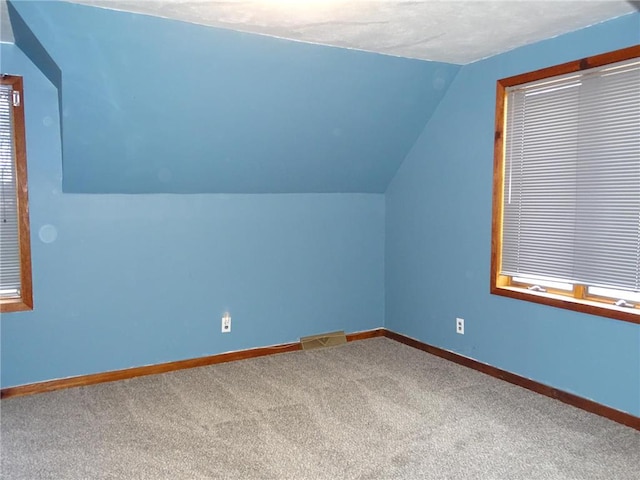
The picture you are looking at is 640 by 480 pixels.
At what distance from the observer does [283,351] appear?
13.4ft

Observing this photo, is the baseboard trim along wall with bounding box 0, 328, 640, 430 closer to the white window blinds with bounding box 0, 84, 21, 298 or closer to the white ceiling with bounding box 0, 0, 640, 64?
the white window blinds with bounding box 0, 84, 21, 298

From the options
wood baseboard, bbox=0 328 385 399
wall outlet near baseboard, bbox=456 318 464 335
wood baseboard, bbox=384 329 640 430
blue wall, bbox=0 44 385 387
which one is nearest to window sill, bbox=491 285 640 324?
wall outlet near baseboard, bbox=456 318 464 335

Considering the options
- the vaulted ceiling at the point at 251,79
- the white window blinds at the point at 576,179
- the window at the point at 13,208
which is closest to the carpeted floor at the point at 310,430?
the window at the point at 13,208

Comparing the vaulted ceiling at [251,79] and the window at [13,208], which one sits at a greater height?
the vaulted ceiling at [251,79]

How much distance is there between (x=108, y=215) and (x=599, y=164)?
9.89 ft

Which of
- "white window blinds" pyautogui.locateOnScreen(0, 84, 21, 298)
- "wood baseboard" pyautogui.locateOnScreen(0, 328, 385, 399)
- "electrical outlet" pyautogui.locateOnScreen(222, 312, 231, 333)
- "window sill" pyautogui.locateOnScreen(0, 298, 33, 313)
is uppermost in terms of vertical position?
"white window blinds" pyautogui.locateOnScreen(0, 84, 21, 298)

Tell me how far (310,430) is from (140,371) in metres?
1.44

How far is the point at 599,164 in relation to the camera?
9.34ft

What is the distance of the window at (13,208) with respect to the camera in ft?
10.2

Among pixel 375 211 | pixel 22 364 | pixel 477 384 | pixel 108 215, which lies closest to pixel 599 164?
pixel 477 384

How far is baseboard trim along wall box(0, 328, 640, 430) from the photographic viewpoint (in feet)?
9.47

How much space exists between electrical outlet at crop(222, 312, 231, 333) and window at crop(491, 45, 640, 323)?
1926mm

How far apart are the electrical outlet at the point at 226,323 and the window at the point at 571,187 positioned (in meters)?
1.93

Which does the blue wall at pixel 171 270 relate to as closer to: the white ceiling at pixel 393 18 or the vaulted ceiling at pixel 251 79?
the vaulted ceiling at pixel 251 79
